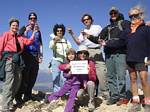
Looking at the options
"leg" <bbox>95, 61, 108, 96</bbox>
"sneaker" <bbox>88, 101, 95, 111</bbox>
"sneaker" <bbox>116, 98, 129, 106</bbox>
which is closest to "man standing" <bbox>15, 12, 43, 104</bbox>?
"leg" <bbox>95, 61, 108, 96</bbox>

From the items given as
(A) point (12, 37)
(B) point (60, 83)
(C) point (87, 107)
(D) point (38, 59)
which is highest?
(A) point (12, 37)

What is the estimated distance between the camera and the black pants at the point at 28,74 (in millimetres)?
13469

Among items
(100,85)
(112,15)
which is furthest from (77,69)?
(112,15)

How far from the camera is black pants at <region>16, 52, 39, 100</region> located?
44.2ft

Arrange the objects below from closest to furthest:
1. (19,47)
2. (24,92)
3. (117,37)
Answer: (117,37)
(19,47)
(24,92)

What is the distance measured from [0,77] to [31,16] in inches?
105

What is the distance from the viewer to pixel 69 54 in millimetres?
12719

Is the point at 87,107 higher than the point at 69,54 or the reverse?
the reverse

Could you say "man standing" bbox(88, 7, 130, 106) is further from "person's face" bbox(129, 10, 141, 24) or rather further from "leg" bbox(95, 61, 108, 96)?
"person's face" bbox(129, 10, 141, 24)

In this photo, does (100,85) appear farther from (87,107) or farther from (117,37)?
(117,37)

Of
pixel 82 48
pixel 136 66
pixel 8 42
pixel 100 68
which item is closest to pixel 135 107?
pixel 136 66

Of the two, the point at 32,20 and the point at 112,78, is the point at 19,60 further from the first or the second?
the point at 112,78

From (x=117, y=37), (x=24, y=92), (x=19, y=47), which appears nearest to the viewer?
(x=117, y=37)

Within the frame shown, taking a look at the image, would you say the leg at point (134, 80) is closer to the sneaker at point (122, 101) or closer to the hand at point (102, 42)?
the sneaker at point (122, 101)
